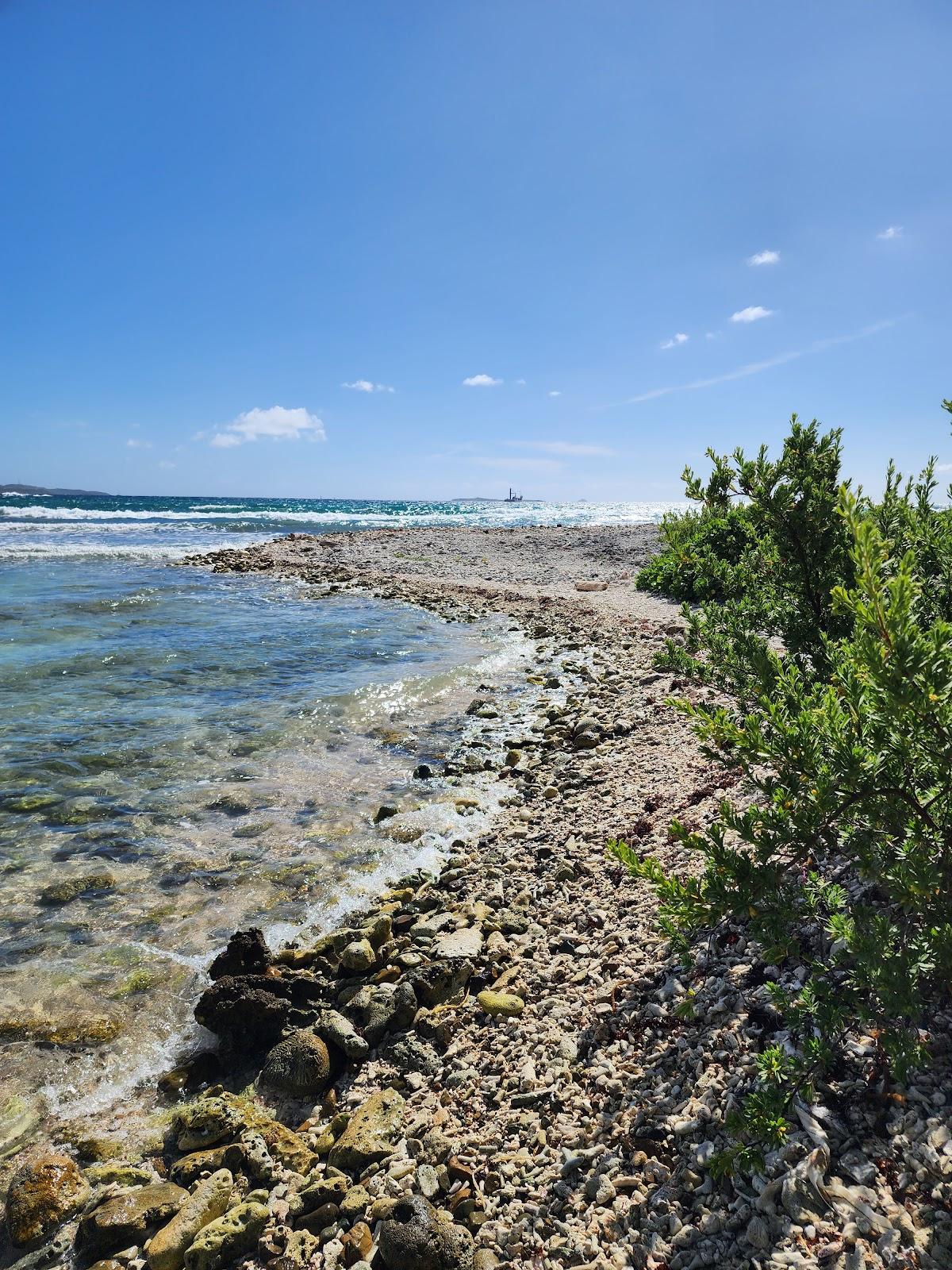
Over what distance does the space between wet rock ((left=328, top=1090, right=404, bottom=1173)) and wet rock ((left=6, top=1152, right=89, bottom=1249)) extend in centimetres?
138

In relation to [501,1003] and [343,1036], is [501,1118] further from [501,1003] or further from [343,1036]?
[343,1036]

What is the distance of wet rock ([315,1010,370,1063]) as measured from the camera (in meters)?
4.45

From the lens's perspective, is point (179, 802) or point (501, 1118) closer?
point (501, 1118)

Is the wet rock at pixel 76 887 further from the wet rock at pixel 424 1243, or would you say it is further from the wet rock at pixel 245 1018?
the wet rock at pixel 424 1243

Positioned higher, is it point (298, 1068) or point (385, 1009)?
point (385, 1009)

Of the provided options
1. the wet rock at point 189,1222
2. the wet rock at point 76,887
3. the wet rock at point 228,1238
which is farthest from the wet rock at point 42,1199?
the wet rock at point 76,887

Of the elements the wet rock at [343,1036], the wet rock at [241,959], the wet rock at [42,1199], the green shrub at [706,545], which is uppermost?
the green shrub at [706,545]

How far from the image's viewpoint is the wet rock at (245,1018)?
15.4ft

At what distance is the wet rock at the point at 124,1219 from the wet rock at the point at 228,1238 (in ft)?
1.06

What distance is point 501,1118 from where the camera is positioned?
3672 mm

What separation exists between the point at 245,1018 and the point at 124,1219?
1.43 m

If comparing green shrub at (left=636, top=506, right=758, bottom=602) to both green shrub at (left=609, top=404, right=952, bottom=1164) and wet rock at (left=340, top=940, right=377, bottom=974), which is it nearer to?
green shrub at (left=609, top=404, right=952, bottom=1164)

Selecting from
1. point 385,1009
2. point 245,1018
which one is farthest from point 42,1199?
point 385,1009

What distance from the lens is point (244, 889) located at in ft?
21.5
